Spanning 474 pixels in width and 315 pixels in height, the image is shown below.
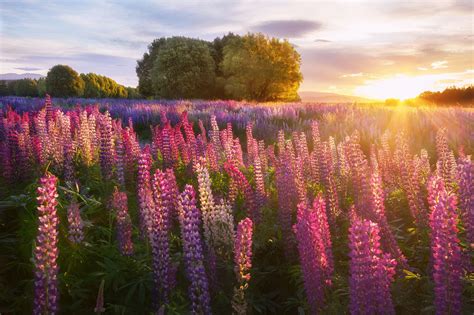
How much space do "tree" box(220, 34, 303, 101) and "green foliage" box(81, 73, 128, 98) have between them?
1923 cm

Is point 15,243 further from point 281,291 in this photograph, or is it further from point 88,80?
point 88,80

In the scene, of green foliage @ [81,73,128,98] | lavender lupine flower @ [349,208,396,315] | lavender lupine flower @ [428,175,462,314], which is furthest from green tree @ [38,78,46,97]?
lavender lupine flower @ [428,175,462,314]

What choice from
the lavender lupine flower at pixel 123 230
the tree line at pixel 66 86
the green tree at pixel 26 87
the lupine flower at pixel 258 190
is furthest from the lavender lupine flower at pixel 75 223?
the green tree at pixel 26 87

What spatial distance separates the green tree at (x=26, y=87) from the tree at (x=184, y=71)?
1050 inches

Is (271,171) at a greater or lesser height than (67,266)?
greater

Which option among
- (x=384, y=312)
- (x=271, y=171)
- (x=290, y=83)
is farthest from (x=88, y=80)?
(x=384, y=312)

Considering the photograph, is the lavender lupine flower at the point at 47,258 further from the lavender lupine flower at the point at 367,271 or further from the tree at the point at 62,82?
the tree at the point at 62,82

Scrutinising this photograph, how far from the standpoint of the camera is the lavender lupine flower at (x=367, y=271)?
238cm

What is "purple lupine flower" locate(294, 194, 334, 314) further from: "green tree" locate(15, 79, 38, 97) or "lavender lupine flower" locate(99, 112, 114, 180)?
"green tree" locate(15, 79, 38, 97)

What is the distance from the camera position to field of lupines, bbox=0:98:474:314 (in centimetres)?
274

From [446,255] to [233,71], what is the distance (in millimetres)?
43899

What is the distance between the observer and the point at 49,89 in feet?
165

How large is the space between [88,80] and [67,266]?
5950 centimetres

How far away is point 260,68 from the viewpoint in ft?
147
